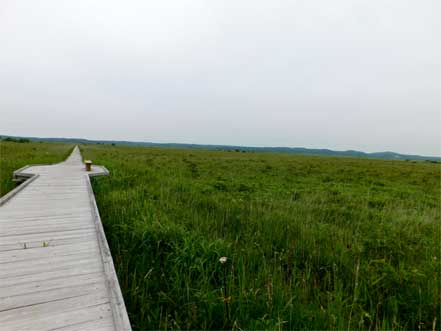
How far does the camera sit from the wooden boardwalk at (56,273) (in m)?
1.78

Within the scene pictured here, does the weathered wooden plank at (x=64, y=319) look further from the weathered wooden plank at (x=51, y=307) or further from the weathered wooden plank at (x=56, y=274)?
the weathered wooden plank at (x=56, y=274)

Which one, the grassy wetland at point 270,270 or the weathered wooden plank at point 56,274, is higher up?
the weathered wooden plank at point 56,274

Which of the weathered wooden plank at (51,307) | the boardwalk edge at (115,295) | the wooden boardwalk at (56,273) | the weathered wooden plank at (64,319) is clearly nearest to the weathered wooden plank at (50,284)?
the wooden boardwalk at (56,273)

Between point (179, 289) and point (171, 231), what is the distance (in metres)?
1.19

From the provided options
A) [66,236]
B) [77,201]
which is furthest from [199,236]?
[77,201]

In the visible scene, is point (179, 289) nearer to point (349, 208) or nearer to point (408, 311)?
point (408, 311)

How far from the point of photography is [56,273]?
2.36 metres

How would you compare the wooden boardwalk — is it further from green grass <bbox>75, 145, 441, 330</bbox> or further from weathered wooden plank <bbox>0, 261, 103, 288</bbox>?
green grass <bbox>75, 145, 441, 330</bbox>

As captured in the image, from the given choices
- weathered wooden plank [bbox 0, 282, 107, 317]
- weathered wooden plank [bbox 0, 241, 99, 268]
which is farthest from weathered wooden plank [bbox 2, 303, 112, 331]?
weathered wooden plank [bbox 0, 241, 99, 268]

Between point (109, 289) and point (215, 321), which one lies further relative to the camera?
point (215, 321)

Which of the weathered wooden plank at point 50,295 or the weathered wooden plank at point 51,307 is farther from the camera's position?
the weathered wooden plank at point 50,295

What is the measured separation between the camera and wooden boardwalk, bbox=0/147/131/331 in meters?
1.78

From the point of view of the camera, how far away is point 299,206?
6.66 meters

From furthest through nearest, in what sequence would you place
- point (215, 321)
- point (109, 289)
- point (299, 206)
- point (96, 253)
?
point (299, 206), point (96, 253), point (215, 321), point (109, 289)
